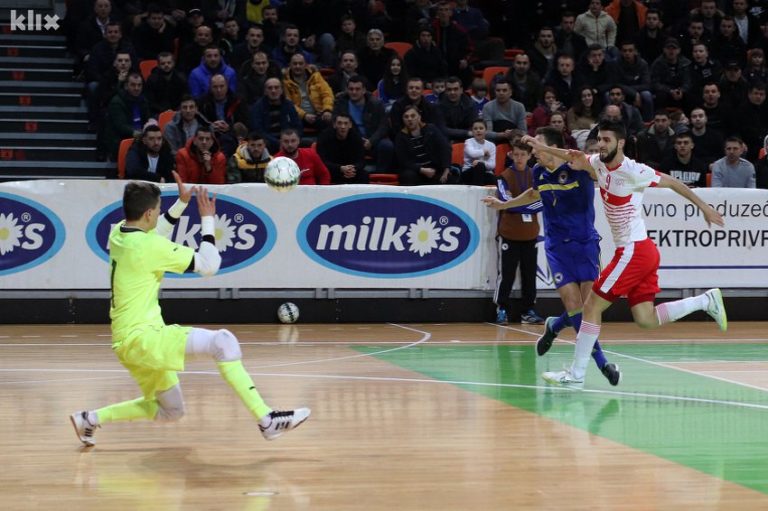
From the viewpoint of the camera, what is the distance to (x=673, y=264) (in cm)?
1656

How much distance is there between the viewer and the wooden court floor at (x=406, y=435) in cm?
641

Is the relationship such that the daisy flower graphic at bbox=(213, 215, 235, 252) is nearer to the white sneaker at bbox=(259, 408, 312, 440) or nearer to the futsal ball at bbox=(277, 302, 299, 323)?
the futsal ball at bbox=(277, 302, 299, 323)

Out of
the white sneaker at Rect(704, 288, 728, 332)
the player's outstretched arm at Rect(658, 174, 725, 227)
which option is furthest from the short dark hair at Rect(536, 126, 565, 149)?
the white sneaker at Rect(704, 288, 728, 332)

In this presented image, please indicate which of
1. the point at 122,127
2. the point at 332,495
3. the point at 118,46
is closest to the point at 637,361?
the point at 332,495

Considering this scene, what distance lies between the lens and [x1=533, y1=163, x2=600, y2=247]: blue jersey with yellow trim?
10.9m

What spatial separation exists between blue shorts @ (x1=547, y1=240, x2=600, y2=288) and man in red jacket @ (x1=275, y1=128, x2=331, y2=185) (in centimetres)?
622

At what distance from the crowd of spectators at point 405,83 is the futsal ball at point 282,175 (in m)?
4.33

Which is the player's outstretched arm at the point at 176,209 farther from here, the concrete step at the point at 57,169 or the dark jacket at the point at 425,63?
the dark jacket at the point at 425,63

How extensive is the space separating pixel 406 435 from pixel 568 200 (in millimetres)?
3551

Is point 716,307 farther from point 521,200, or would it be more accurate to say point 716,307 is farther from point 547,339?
point 521,200

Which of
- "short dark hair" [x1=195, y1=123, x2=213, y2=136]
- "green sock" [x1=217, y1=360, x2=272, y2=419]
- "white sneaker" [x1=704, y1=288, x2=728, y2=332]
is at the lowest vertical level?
"green sock" [x1=217, y1=360, x2=272, y2=419]

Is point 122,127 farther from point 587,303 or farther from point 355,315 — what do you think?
point 587,303

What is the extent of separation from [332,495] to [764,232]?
11.9m

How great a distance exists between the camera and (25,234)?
1541 cm
